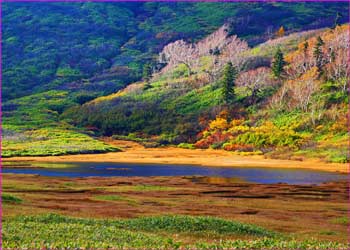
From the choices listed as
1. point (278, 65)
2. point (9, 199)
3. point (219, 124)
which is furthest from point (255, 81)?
point (9, 199)

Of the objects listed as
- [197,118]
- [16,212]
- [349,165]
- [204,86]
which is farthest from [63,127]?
[16,212]

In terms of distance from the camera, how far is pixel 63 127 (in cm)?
16000

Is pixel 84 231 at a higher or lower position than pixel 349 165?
higher

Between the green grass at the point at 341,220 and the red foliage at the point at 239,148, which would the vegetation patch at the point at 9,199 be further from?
the red foliage at the point at 239,148

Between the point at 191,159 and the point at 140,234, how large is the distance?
83.7 meters

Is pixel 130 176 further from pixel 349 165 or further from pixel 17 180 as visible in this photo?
pixel 349 165

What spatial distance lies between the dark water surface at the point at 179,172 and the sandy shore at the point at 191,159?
5.58 meters

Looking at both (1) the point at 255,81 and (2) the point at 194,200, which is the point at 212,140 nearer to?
(1) the point at 255,81

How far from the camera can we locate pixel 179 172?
90.1 metres

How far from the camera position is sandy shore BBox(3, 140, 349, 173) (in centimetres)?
9788

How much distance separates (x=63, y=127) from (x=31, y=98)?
43.6m

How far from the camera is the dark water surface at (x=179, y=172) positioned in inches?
3130

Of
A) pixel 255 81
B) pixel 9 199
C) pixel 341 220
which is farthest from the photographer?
pixel 255 81

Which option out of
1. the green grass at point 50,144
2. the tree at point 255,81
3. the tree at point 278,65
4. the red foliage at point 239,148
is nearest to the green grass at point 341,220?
the red foliage at point 239,148
